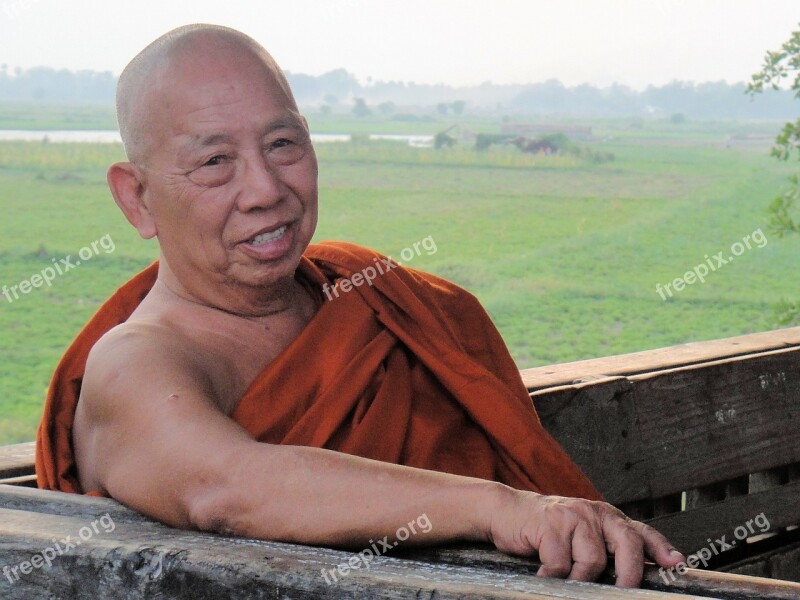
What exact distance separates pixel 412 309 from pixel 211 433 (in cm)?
53

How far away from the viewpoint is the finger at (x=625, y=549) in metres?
0.96

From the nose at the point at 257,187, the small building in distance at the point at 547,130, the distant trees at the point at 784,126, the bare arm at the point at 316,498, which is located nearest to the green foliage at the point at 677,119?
the small building in distance at the point at 547,130

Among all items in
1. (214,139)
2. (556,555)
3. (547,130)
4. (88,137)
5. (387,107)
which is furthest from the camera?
(387,107)

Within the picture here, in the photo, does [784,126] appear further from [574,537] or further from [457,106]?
[457,106]

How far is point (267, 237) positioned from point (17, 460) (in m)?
0.49

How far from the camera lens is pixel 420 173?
9.98m

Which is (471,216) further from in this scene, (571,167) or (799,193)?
(799,193)

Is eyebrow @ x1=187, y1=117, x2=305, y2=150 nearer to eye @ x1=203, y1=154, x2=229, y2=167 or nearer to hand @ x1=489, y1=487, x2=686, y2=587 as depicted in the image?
eye @ x1=203, y1=154, x2=229, y2=167

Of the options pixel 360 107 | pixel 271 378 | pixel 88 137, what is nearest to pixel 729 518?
pixel 271 378

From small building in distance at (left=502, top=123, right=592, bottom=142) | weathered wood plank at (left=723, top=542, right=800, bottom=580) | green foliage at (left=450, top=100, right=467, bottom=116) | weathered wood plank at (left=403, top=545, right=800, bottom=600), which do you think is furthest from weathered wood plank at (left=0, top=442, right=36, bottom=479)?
green foliage at (left=450, top=100, right=467, bottom=116)

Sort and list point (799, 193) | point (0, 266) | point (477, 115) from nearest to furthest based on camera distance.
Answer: point (799, 193), point (0, 266), point (477, 115)

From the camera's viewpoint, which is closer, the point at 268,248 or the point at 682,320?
the point at 268,248

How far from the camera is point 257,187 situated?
139 centimetres

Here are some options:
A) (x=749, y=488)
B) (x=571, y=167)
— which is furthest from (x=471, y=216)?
(x=749, y=488)
